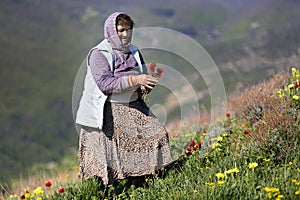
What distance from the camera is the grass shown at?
131 inches

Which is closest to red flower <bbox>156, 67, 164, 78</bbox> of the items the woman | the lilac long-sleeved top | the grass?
the woman

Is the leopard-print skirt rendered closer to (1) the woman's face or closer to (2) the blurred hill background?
(1) the woman's face

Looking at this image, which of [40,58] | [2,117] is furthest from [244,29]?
[2,117]

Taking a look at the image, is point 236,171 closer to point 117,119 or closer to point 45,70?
point 117,119

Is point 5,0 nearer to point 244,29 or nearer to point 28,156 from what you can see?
point 244,29

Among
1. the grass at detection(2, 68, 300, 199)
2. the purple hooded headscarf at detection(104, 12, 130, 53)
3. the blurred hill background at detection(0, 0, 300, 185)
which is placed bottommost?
the grass at detection(2, 68, 300, 199)

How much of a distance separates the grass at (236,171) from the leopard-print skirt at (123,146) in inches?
5.4

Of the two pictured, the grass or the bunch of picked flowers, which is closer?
the grass

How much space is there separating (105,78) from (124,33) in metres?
0.47

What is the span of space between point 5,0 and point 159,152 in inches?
7592

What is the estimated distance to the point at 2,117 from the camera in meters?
105

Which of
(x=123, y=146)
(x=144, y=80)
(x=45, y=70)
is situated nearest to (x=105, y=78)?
(x=144, y=80)

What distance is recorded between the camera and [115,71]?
4.12 metres

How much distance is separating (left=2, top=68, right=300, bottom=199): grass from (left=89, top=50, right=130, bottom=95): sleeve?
35.9 inches
